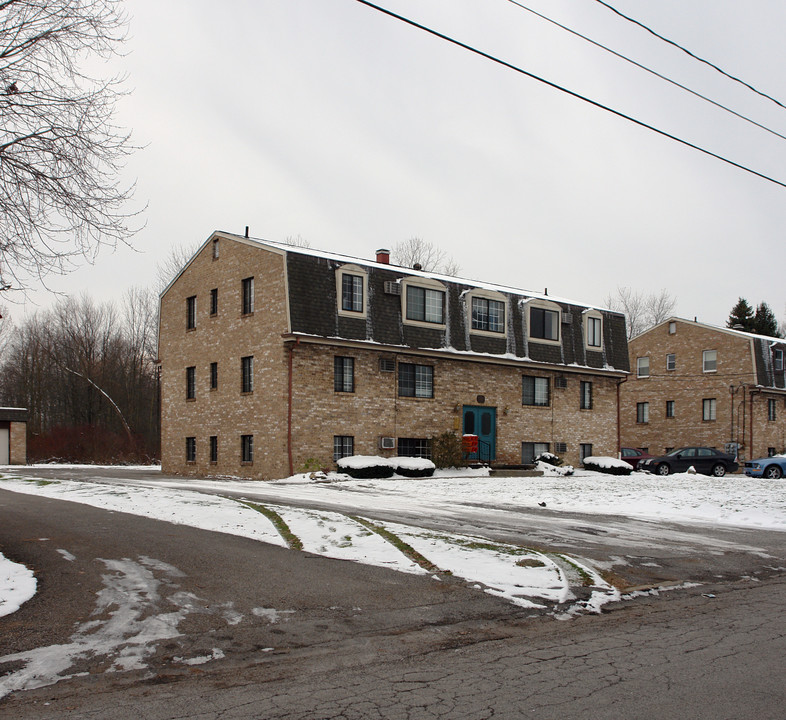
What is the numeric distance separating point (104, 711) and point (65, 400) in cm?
5627

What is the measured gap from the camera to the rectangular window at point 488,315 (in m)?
32.4

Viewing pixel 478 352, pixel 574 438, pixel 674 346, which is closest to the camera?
pixel 478 352

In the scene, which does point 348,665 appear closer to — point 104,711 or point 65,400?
point 104,711

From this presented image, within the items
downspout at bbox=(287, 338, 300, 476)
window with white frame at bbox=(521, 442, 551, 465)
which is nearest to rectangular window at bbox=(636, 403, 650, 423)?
window with white frame at bbox=(521, 442, 551, 465)

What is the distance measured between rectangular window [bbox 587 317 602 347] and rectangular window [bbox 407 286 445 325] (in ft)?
29.7

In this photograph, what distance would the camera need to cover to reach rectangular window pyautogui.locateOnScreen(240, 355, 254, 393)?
28938mm

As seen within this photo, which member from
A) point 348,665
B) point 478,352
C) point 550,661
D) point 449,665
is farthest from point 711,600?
point 478,352

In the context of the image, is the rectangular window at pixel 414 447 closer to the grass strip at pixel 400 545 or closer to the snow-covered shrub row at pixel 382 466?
the snow-covered shrub row at pixel 382 466

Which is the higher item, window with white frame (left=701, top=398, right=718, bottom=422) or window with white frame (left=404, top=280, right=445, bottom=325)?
window with white frame (left=404, top=280, right=445, bottom=325)

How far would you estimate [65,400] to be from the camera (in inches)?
2224

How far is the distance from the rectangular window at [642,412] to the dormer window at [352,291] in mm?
27944

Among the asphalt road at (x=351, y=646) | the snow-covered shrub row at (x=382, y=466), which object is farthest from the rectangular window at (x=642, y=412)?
the asphalt road at (x=351, y=646)

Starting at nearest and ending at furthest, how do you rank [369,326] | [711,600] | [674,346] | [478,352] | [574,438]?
[711,600]
[369,326]
[478,352]
[574,438]
[674,346]

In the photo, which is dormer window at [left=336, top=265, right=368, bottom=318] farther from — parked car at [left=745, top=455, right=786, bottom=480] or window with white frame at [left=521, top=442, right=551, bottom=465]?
parked car at [left=745, top=455, right=786, bottom=480]
